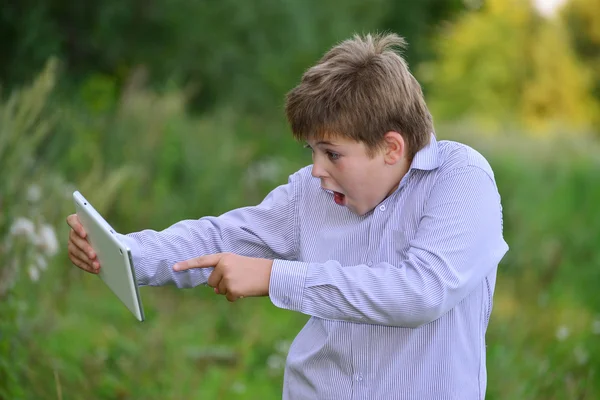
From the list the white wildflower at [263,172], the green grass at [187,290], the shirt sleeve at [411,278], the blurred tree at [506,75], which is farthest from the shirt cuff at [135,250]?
the blurred tree at [506,75]

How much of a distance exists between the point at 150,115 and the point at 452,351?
5.45 meters

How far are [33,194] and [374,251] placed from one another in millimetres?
2099

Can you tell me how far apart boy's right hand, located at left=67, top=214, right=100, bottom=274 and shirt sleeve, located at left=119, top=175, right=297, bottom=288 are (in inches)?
4.6

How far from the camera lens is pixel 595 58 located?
3581 centimetres

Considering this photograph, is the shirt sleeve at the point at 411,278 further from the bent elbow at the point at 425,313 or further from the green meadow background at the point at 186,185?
the green meadow background at the point at 186,185

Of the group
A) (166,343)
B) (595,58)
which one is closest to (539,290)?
(166,343)

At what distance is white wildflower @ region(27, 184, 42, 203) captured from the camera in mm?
3963

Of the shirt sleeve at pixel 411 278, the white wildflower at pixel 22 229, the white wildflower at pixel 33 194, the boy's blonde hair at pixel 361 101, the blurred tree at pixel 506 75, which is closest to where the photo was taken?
the shirt sleeve at pixel 411 278

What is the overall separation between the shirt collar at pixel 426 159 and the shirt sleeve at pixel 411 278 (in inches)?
5.5

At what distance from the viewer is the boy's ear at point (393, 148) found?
2.32 meters

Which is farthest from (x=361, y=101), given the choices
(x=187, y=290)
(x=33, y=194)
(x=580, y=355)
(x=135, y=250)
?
(x=187, y=290)

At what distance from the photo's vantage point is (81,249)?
244 cm

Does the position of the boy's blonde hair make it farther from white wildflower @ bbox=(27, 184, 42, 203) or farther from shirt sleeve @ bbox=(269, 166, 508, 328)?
white wildflower @ bbox=(27, 184, 42, 203)

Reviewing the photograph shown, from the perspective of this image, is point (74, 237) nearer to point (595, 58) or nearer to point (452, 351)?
point (452, 351)
